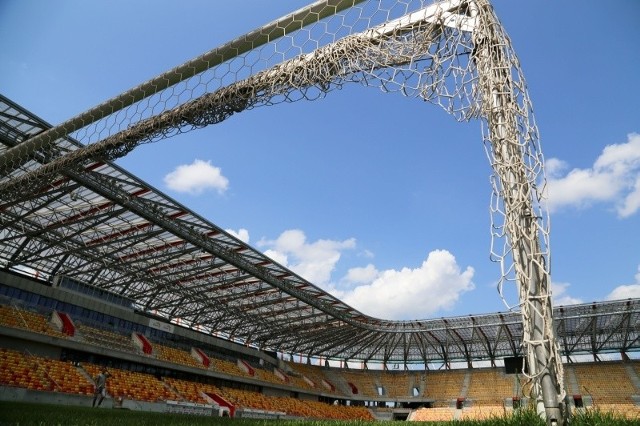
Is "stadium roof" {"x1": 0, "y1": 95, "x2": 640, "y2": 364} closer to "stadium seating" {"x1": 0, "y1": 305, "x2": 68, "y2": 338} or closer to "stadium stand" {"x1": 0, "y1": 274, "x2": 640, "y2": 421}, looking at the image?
"stadium stand" {"x1": 0, "y1": 274, "x2": 640, "y2": 421}

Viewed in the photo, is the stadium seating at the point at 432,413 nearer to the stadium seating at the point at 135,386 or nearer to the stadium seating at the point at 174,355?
the stadium seating at the point at 174,355

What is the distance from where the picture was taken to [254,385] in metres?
40.4

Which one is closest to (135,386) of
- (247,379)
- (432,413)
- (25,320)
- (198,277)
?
(25,320)

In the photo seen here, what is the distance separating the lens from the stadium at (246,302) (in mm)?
4555

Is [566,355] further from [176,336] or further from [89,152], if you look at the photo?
[89,152]

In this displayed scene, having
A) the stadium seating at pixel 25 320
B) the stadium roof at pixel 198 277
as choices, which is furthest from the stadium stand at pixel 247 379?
the stadium roof at pixel 198 277

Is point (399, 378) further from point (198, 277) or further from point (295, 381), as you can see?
point (198, 277)

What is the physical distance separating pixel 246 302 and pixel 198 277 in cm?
646

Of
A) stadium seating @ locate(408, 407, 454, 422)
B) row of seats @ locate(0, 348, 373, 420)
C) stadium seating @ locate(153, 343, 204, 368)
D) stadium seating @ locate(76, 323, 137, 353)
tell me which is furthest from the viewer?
stadium seating @ locate(408, 407, 454, 422)

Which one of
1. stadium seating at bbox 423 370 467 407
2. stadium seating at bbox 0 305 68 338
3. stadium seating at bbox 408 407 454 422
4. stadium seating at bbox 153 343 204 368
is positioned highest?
stadium seating at bbox 0 305 68 338

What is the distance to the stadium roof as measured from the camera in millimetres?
18234

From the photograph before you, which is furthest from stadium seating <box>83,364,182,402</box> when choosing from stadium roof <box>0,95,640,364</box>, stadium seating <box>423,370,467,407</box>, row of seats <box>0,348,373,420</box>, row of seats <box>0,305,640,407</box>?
stadium seating <box>423,370,467,407</box>

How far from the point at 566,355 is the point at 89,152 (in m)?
47.1

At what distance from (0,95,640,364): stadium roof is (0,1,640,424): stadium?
0.47ft
